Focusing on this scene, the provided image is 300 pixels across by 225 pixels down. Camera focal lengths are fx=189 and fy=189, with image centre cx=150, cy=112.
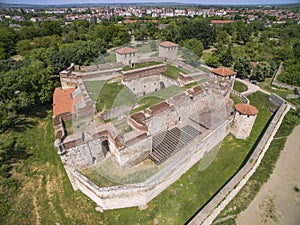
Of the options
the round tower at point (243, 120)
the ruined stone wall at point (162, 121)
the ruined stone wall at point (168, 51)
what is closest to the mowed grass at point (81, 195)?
the round tower at point (243, 120)

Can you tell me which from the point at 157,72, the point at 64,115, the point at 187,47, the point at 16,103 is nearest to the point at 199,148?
the point at 64,115

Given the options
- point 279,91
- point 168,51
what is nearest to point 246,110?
point 279,91

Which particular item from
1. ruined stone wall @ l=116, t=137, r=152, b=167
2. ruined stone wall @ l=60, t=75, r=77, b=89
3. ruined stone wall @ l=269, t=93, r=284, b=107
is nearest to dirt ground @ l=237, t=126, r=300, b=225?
ruined stone wall @ l=116, t=137, r=152, b=167

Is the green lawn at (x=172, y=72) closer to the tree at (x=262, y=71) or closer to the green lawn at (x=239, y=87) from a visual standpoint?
the green lawn at (x=239, y=87)

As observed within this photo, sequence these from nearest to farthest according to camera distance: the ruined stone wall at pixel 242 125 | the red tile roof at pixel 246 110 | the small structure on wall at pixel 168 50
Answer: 1. the red tile roof at pixel 246 110
2. the ruined stone wall at pixel 242 125
3. the small structure on wall at pixel 168 50

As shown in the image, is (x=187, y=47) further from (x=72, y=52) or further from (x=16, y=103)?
(x=16, y=103)

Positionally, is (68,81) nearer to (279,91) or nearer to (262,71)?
(262,71)

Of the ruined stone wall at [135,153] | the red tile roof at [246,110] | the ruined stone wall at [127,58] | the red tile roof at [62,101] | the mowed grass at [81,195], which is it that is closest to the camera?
the mowed grass at [81,195]

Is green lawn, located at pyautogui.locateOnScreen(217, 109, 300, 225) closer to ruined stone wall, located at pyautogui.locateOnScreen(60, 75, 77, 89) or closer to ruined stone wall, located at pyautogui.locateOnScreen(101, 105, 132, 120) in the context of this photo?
ruined stone wall, located at pyautogui.locateOnScreen(101, 105, 132, 120)
